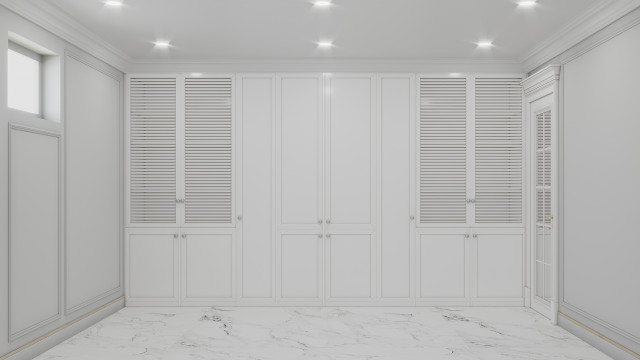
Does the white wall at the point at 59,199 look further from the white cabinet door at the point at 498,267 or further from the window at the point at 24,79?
the white cabinet door at the point at 498,267

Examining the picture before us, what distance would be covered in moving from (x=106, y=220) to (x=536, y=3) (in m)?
4.41

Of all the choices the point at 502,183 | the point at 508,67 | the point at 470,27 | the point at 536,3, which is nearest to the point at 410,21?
the point at 470,27

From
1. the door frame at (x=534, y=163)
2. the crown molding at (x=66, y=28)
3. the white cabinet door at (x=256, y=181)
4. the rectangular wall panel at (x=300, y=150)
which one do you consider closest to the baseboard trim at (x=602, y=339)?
the door frame at (x=534, y=163)

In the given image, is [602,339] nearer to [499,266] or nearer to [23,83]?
[499,266]

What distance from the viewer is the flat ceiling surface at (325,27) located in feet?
11.3

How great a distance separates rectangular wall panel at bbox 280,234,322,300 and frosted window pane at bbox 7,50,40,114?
2637 mm

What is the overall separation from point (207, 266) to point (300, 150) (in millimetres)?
1639

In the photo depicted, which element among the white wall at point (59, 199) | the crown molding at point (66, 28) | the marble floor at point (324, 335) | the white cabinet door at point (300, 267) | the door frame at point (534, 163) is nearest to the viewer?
the white wall at point (59, 199)

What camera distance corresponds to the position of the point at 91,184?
4.25 metres

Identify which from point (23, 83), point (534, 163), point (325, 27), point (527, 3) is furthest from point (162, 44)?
point (534, 163)

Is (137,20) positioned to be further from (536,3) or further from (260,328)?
(536,3)

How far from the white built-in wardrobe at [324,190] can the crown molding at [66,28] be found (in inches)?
16.9

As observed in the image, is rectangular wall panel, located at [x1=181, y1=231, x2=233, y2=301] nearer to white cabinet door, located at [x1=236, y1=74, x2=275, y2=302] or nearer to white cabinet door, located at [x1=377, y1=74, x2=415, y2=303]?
white cabinet door, located at [x1=236, y1=74, x2=275, y2=302]

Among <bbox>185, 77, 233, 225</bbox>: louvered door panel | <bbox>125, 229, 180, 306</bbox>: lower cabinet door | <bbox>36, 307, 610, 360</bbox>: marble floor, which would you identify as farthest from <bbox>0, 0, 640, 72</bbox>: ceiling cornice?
<bbox>36, 307, 610, 360</bbox>: marble floor
